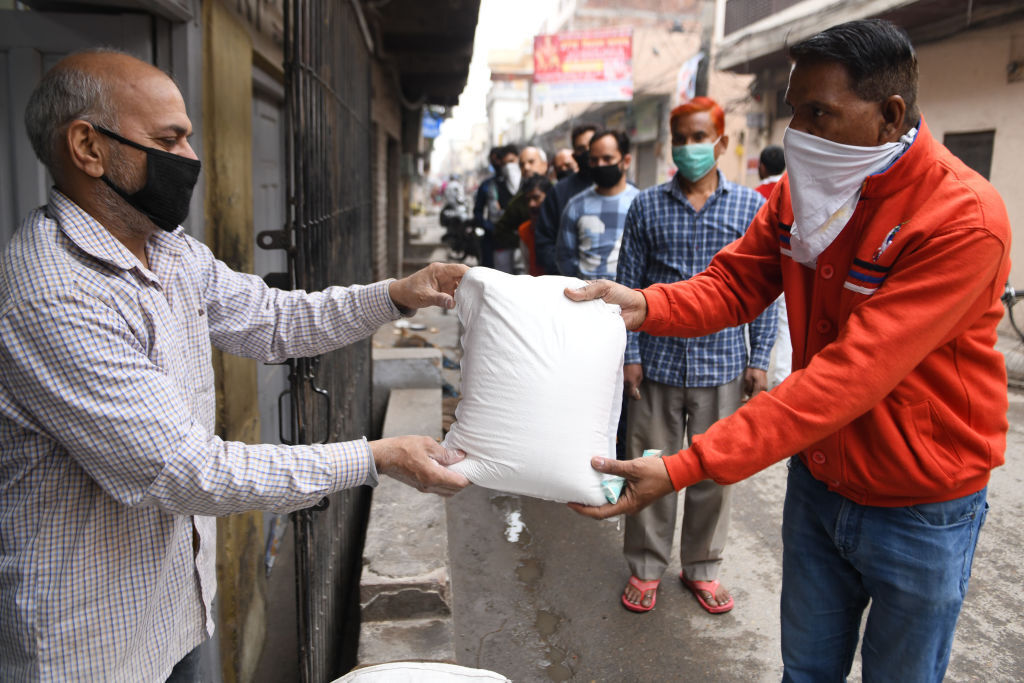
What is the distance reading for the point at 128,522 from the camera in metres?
1.40

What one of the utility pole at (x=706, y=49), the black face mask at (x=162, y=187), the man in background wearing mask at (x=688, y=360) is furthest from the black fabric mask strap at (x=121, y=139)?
the utility pole at (x=706, y=49)

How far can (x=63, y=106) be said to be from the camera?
136 cm

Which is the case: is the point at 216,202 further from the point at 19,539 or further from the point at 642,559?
the point at 642,559

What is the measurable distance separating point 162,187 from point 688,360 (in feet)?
6.94

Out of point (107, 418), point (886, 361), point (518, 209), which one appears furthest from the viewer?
point (518, 209)

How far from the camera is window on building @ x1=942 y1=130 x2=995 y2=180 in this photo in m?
8.94

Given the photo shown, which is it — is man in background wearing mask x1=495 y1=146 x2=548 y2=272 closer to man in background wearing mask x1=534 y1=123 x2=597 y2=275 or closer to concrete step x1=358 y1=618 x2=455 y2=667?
man in background wearing mask x1=534 y1=123 x2=597 y2=275

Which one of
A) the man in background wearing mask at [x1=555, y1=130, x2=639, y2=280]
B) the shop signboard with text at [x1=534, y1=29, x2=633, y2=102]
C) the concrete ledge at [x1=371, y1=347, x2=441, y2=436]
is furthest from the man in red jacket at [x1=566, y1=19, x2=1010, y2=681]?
the shop signboard with text at [x1=534, y1=29, x2=633, y2=102]

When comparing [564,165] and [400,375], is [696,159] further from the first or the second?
[564,165]

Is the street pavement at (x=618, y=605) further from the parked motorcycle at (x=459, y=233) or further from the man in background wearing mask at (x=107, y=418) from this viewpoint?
the parked motorcycle at (x=459, y=233)

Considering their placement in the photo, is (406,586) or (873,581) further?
(406,586)

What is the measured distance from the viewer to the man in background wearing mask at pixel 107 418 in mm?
1244

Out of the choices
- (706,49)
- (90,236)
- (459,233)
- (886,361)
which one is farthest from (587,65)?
(90,236)

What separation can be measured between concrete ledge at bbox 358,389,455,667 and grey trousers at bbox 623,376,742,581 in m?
0.88
